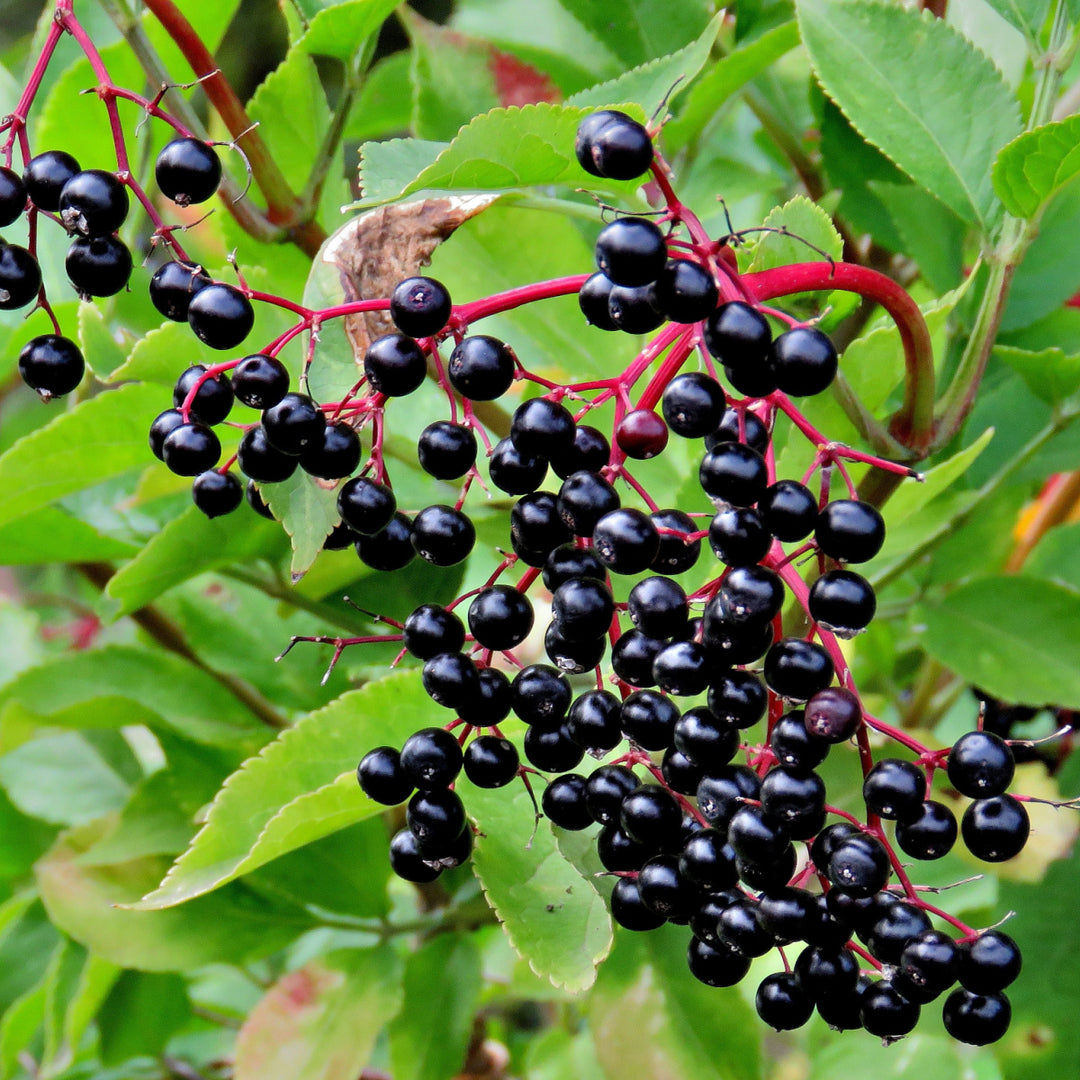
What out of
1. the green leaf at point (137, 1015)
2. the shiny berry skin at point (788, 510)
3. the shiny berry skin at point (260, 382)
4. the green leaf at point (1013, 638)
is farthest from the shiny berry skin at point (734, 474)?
the green leaf at point (137, 1015)

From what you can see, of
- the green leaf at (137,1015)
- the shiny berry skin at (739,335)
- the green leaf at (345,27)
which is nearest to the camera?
the shiny berry skin at (739,335)

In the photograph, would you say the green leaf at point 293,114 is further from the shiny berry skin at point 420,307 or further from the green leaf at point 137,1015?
the green leaf at point 137,1015

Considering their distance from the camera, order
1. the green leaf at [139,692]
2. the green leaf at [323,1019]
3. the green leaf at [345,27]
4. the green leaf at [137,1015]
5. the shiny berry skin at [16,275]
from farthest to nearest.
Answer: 1. the green leaf at [137,1015]
2. the green leaf at [139,692]
3. the green leaf at [323,1019]
4. the green leaf at [345,27]
5. the shiny berry skin at [16,275]

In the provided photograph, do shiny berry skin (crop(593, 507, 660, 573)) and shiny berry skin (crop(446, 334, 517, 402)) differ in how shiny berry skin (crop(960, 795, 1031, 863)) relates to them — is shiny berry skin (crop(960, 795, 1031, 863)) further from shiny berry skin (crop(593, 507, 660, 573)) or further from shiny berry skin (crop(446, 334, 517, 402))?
shiny berry skin (crop(446, 334, 517, 402))

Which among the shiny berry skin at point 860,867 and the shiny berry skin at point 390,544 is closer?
the shiny berry skin at point 860,867

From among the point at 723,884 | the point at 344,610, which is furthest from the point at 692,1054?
the point at 344,610

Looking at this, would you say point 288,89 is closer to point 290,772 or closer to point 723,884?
A: point 290,772

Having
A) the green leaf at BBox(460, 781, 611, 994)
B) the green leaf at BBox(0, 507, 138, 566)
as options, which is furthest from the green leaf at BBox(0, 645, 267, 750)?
the green leaf at BBox(460, 781, 611, 994)
